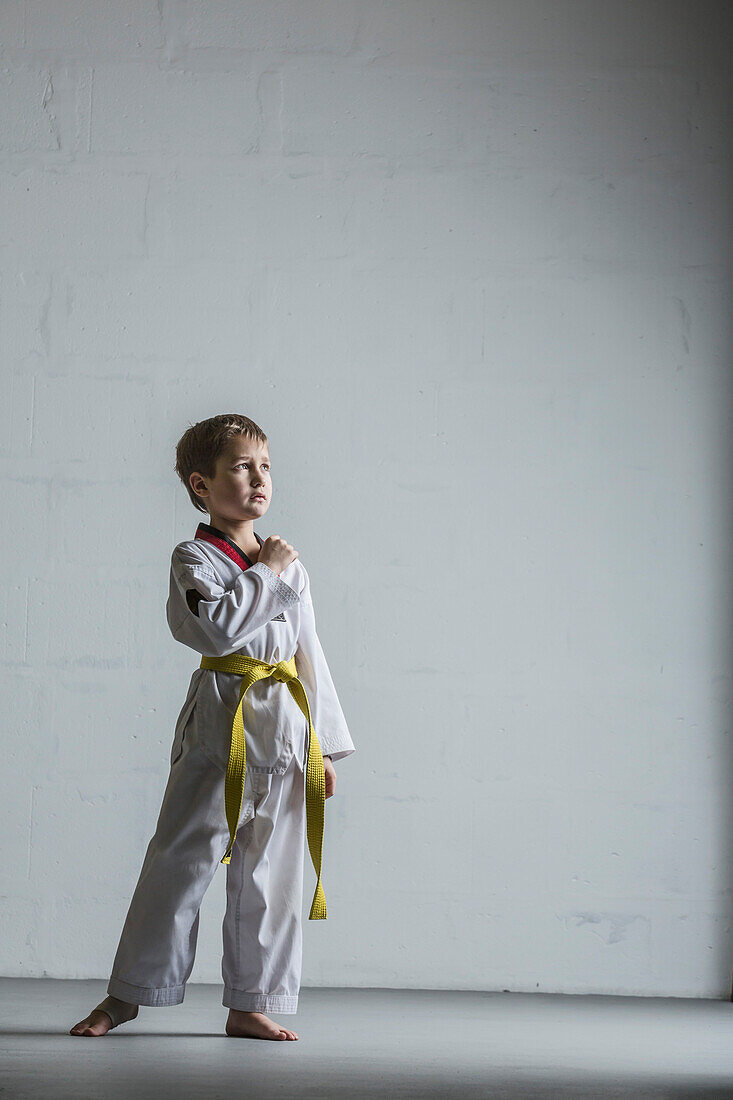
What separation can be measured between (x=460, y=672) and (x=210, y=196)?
1.29m

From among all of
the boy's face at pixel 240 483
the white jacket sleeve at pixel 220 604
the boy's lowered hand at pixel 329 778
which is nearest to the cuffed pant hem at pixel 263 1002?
the boy's lowered hand at pixel 329 778

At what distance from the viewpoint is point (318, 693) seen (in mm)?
1924

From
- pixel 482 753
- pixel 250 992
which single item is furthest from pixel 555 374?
pixel 250 992

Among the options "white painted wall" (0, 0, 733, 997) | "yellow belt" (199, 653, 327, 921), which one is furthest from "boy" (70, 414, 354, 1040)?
"white painted wall" (0, 0, 733, 997)

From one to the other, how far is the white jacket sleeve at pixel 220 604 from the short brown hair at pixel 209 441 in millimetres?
168

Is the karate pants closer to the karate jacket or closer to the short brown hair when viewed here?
the karate jacket

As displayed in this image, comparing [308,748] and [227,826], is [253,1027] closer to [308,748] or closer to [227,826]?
[227,826]

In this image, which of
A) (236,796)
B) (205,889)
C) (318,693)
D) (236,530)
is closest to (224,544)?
(236,530)

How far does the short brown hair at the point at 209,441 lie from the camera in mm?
→ 1891

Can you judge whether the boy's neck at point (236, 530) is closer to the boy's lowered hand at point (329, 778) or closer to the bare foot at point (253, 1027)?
the boy's lowered hand at point (329, 778)

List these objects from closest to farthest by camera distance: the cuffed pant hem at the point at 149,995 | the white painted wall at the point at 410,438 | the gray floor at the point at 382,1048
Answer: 1. the gray floor at the point at 382,1048
2. the cuffed pant hem at the point at 149,995
3. the white painted wall at the point at 410,438

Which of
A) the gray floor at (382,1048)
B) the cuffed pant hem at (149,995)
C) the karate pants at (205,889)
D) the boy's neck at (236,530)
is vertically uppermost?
the boy's neck at (236,530)

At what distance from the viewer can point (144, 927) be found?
174cm

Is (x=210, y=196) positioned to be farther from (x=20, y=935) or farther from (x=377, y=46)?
(x=20, y=935)
